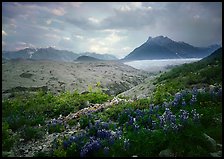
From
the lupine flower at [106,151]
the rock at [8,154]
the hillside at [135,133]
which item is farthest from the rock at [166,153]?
the rock at [8,154]

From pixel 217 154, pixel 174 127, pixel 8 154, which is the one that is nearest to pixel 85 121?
pixel 8 154

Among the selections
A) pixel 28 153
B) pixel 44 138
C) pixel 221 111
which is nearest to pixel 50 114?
pixel 44 138

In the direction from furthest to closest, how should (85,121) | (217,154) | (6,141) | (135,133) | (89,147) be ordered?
(85,121), (6,141), (135,133), (89,147), (217,154)

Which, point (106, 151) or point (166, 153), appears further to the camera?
point (106, 151)

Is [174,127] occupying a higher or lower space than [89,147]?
higher

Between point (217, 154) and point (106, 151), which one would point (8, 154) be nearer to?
point (106, 151)

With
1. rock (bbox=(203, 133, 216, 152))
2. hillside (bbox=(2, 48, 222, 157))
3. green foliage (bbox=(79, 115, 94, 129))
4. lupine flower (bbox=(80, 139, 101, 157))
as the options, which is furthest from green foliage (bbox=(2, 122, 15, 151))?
rock (bbox=(203, 133, 216, 152))

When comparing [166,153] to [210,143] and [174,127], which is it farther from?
[210,143]

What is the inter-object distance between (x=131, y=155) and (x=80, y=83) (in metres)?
30.4

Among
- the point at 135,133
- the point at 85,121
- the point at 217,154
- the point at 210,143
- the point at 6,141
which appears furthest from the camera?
the point at 85,121

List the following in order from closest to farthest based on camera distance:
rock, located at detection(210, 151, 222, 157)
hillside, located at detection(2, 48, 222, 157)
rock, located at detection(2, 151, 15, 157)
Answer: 1. rock, located at detection(210, 151, 222, 157)
2. hillside, located at detection(2, 48, 222, 157)
3. rock, located at detection(2, 151, 15, 157)

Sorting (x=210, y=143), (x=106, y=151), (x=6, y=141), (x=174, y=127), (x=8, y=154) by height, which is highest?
(x=174, y=127)

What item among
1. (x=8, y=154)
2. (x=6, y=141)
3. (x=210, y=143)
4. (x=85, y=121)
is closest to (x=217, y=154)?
(x=210, y=143)

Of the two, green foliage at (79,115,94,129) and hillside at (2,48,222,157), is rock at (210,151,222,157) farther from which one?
green foliage at (79,115,94,129)
